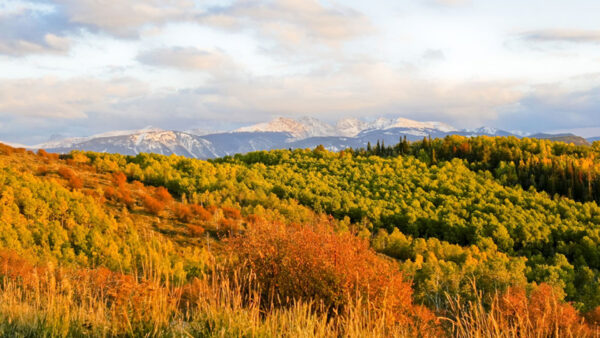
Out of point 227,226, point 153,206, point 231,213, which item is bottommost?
point 227,226

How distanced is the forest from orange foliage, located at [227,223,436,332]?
0.03 m

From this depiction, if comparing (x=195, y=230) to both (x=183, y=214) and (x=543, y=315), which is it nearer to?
(x=183, y=214)

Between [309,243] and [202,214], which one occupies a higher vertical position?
[309,243]

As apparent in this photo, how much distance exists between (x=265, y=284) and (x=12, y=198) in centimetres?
1610

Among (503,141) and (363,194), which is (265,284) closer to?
(363,194)

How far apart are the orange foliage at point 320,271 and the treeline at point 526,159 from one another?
196 feet

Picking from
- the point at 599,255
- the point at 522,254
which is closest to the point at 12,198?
the point at 522,254

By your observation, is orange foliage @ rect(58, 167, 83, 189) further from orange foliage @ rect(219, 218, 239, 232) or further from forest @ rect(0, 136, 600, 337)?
orange foliage @ rect(219, 218, 239, 232)

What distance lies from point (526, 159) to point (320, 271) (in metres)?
69.5

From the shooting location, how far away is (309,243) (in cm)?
876

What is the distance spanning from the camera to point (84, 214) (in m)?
20.5

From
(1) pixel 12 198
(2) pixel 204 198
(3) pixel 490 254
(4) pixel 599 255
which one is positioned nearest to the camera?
(1) pixel 12 198

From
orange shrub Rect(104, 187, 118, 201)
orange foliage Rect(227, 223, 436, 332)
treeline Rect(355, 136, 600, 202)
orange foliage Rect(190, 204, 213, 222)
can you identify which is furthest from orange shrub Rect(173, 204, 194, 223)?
treeline Rect(355, 136, 600, 202)

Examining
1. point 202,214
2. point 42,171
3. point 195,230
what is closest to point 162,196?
point 202,214
